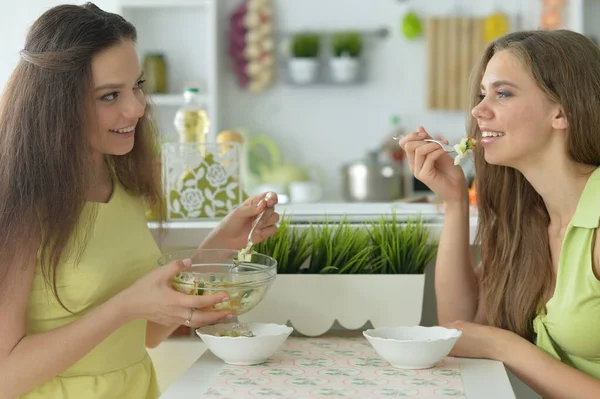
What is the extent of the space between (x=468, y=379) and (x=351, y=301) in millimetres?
362

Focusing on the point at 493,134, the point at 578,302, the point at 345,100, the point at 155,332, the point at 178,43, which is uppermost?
the point at 178,43

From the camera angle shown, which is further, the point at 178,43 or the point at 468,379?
the point at 178,43

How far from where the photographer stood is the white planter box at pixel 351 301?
1.68 m

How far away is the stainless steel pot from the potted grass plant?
2.31 metres

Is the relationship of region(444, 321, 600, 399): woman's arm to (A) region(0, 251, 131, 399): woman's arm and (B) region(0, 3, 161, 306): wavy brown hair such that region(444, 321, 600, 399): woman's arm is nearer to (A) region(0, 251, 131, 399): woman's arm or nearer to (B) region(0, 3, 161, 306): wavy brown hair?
(A) region(0, 251, 131, 399): woman's arm

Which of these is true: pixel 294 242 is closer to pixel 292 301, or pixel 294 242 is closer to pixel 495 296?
pixel 292 301

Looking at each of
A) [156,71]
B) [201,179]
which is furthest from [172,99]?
[201,179]

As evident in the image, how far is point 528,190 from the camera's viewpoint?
5.80ft

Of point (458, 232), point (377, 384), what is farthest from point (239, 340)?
point (458, 232)

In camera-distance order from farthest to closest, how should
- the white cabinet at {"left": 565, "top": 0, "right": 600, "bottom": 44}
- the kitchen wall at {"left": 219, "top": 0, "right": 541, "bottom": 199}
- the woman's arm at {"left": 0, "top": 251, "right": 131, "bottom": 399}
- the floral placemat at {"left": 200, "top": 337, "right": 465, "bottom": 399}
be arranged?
the kitchen wall at {"left": 219, "top": 0, "right": 541, "bottom": 199} → the white cabinet at {"left": 565, "top": 0, "right": 600, "bottom": 44} → the woman's arm at {"left": 0, "top": 251, "right": 131, "bottom": 399} → the floral placemat at {"left": 200, "top": 337, "right": 465, "bottom": 399}

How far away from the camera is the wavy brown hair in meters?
1.45

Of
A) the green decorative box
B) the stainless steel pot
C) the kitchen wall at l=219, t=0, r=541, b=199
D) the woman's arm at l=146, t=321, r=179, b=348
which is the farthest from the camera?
the kitchen wall at l=219, t=0, r=541, b=199

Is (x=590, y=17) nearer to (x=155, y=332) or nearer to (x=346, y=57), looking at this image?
(x=346, y=57)

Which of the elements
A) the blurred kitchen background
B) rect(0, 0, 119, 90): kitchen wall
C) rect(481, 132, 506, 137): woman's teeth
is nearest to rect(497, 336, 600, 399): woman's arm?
rect(481, 132, 506, 137): woman's teeth
